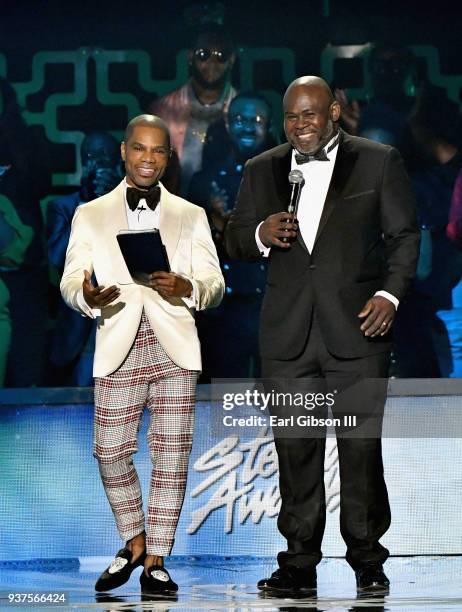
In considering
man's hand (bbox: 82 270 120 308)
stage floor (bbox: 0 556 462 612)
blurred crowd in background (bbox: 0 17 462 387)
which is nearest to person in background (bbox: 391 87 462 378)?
blurred crowd in background (bbox: 0 17 462 387)

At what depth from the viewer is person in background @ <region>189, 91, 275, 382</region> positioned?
546cm

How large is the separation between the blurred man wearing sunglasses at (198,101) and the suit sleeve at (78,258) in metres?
1.45

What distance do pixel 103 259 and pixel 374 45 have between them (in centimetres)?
196

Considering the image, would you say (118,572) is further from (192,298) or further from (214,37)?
(214,37)

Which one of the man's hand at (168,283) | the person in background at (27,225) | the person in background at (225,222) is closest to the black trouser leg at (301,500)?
the man's hand at (168,283)

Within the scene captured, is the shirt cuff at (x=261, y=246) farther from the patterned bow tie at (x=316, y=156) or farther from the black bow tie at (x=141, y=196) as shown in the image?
the black bow tie at (x=141, y=196)

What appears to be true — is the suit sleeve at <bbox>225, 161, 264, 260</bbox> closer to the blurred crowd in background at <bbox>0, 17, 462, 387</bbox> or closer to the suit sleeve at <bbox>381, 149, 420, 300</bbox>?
the suit sleeve at <bbox>381, 149, 420, 300</bbox>

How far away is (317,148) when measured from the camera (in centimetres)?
388

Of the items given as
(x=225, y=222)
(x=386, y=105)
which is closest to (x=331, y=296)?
(x=225, y=222)

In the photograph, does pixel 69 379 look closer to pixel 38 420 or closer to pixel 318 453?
pixel 38 420

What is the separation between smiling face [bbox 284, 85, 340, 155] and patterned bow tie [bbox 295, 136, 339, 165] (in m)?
0.02

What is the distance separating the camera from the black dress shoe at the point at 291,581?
151 inches

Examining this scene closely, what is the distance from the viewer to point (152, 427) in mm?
4023

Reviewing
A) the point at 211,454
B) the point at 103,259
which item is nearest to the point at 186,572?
the point at 211,454
